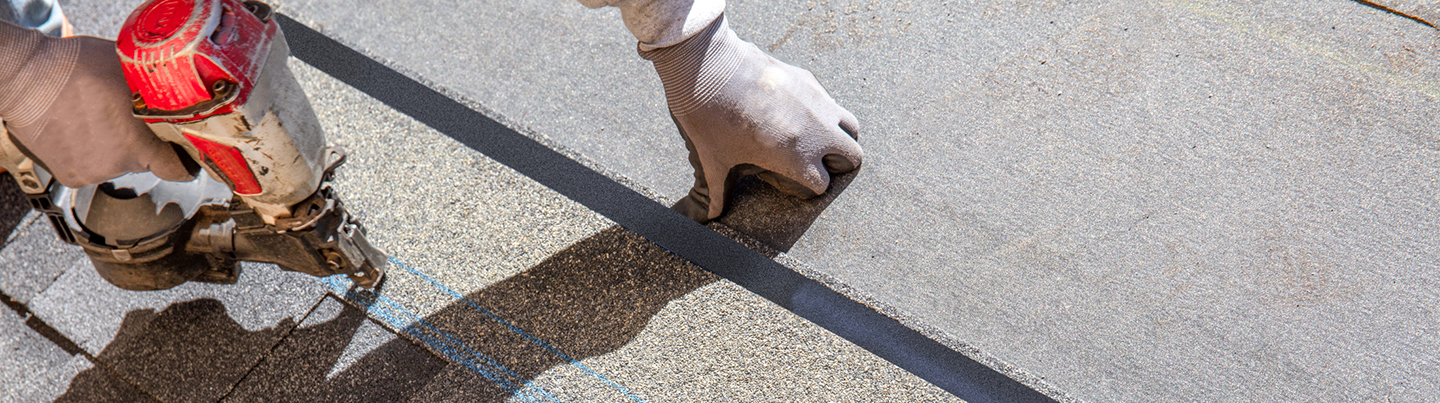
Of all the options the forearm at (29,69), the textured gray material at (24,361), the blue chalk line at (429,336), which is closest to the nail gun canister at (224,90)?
the forearm at (29,69)

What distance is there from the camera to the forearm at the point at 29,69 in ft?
3.25

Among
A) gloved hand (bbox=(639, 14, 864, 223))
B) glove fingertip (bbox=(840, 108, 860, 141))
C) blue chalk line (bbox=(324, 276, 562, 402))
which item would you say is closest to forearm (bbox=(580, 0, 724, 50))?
gloved hand (bbox=(639, 14, 864, 223))

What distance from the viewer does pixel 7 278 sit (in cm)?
152

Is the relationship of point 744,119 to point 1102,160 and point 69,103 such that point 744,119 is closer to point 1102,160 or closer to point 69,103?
point 1102,160

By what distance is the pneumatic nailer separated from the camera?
3.04 ft

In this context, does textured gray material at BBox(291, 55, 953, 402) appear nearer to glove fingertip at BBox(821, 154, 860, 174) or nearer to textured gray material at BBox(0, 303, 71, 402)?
glove fingertip at BBox(821, 154, 860, 174)

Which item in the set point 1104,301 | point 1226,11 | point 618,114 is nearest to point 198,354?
point 618,114

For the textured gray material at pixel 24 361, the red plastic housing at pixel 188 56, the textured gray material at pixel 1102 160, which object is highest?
the red plastic housing at pixel 188 56

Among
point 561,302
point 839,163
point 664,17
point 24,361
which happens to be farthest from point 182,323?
point 839,163

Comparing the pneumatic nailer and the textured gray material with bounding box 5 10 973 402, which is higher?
the pneumatic nailer

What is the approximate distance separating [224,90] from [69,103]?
0.25 m

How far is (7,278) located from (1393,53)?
2.52m

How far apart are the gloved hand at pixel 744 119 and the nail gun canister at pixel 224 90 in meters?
0.49

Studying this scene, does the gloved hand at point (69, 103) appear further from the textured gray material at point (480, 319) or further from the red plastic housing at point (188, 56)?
the textured gray material at point (480, 319)
